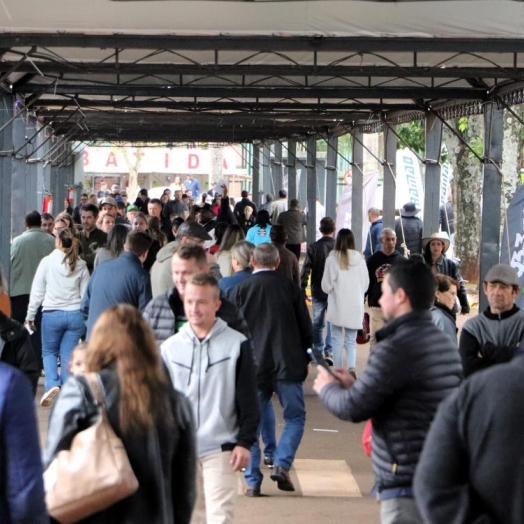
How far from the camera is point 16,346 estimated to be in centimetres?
628

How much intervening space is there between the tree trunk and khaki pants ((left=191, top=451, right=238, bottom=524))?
66.8 feet

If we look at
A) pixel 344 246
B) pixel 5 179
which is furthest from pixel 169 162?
pixel 344 246

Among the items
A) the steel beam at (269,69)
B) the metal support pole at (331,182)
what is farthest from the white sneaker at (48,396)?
the metal support pole at (331,182)

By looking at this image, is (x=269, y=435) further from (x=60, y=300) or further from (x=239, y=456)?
(x=239, y=456)

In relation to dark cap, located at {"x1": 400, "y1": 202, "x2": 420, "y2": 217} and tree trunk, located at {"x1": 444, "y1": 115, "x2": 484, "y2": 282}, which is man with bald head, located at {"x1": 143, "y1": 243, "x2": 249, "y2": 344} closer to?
dark cap, located at {"x1": 400, "y1": 202, "x2": 420, "y2": 217}

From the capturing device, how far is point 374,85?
16.1m

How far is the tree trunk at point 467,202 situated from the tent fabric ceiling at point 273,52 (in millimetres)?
4254

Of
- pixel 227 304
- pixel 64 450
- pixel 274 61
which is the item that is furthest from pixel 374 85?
pixel 64 450

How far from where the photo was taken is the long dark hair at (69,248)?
11.0m

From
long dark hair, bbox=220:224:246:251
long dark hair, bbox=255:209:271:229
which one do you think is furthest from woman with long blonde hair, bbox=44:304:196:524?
long dark hair, bbox=255:209:271:229

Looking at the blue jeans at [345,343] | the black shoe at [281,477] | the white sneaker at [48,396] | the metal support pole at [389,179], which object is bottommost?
the black shoe at [281,477]

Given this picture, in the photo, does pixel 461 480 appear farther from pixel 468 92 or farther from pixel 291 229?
pixel 291 229

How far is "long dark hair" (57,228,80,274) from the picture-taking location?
1102cm

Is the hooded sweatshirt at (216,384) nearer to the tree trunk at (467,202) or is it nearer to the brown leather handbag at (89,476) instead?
the brown leather handbag at (89,476)
